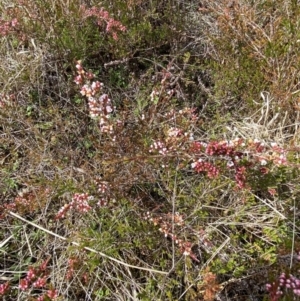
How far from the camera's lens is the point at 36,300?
185 cm

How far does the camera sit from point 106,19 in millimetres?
2420

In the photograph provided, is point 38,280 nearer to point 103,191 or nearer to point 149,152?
point 103,191

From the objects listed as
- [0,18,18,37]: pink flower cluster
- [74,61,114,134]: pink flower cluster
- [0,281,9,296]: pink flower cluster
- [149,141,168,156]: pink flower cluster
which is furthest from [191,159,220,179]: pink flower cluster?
[0,18,18,37]: pink flower cluster

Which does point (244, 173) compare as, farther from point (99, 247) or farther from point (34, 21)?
point (34, 21)

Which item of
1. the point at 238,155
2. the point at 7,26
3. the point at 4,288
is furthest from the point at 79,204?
the point at 7,26

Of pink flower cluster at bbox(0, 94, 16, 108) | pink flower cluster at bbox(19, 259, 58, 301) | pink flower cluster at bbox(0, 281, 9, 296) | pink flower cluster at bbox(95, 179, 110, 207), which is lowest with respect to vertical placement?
pink flower cluster at bbox(0, 281, 9, 296)

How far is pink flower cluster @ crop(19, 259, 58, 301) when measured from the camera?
1822 mm

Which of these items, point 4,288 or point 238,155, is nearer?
point 238,155

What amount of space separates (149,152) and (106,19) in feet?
2.76

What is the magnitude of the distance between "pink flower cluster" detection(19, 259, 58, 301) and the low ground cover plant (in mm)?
12

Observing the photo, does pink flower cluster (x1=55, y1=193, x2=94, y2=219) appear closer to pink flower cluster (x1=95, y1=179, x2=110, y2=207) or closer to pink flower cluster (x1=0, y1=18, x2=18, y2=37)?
pink flower cluster (x1=95, y1=179, x2=110, y2=207)

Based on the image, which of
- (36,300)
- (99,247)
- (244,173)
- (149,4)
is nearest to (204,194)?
(244,173)

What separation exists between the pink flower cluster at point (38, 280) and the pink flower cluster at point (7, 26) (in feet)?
4.04

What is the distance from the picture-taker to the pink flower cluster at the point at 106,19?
239cm
